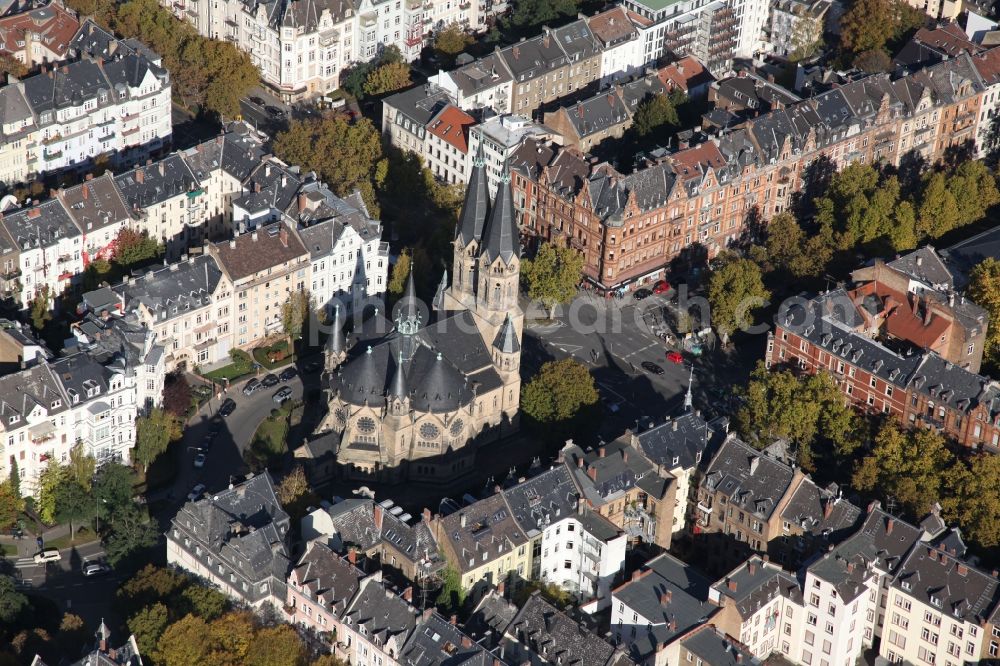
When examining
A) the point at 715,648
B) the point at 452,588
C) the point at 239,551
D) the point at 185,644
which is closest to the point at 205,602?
the point at 239,551

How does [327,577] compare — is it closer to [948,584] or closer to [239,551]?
[239,551]

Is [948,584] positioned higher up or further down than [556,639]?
higher up

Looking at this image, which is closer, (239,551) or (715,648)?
(715,648)

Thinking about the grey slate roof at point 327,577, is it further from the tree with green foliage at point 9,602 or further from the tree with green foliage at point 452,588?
the tree with green foliage at point 9,602

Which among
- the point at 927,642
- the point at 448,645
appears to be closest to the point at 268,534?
the point at 448,645

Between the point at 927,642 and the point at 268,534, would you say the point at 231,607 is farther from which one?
the point at 927,642

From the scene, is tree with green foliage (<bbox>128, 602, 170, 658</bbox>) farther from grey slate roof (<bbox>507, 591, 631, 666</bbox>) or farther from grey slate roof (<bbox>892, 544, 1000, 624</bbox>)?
grey slate roof (<bbox>892, 544, 1000, 624</bbox>)

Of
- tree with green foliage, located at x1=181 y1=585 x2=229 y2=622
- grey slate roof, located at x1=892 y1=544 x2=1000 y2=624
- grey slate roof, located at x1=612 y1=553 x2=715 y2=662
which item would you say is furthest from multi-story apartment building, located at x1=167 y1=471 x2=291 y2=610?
grey slate roof, located at x1=892 y1=544 x2=1000 y2=624
